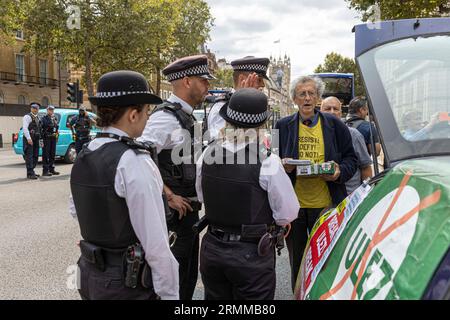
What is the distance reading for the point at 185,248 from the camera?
9.96ft

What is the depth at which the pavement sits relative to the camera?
3.97m

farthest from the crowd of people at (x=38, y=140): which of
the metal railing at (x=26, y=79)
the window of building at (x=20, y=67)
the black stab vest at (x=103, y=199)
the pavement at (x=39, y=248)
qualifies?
the window of building at (x=20, y=67)

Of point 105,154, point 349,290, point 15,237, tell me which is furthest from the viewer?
point 15,237

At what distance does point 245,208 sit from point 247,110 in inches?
21.2

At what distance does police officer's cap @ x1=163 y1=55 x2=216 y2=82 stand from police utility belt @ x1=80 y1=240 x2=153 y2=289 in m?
1.53

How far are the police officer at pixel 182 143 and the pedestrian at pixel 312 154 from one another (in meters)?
0.79

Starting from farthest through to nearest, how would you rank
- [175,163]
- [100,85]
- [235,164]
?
[175,163] < [235,164] < [100,85]

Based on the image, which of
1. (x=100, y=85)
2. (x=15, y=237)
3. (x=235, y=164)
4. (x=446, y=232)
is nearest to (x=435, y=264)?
(x=446, y=232)

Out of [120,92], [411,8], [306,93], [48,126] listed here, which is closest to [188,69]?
[306,93]

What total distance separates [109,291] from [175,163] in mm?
1178

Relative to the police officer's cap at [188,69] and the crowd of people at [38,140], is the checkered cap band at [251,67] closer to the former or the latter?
the police officer's cap at [188,69]
